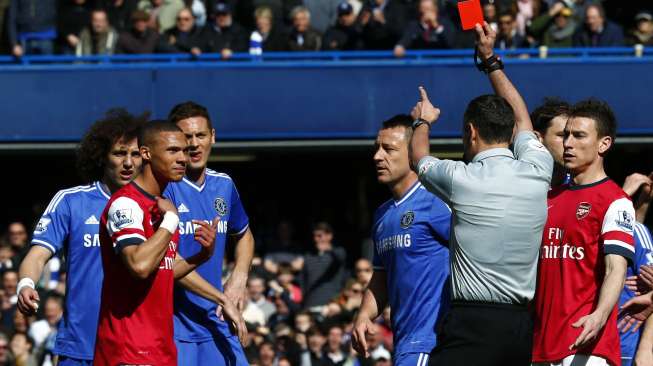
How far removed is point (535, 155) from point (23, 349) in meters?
9.08

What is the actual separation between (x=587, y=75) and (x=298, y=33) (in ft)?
12.6

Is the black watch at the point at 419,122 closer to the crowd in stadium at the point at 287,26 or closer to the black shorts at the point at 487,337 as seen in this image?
the black shorts at the point at 487,337

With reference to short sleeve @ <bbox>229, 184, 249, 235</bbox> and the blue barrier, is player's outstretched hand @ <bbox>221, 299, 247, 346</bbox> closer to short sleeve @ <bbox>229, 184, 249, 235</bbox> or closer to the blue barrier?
short sleeve @ <bbox>229, 184, 249, 235</bbox>

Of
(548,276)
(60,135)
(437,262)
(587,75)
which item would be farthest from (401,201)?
(60,135)

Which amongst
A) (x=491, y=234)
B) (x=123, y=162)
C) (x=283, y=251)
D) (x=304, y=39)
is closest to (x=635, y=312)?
(x=491, y=234)

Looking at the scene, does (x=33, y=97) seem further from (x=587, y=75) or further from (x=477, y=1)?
(x=477, y=1)

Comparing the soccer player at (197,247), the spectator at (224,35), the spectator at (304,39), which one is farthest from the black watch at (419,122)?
the spectator at (224,35)

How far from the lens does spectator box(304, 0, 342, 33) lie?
1812 cm

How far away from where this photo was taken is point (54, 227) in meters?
8.32

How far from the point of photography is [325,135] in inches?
706

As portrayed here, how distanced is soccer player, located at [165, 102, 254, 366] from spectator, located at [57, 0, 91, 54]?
32.4 feet

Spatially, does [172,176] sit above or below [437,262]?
above

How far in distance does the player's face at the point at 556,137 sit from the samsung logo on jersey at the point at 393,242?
99cm

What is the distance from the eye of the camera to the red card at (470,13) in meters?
7.04
